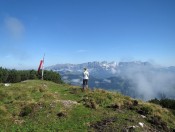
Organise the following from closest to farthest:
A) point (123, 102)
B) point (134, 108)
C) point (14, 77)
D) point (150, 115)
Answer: point (150, 115), point (134, 108), point (123, 102), point (14, 77)

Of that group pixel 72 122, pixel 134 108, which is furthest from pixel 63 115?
pixel 134 108

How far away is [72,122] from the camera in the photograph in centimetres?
2067

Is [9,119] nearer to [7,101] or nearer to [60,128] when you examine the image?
[60,128]

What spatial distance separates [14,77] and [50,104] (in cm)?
6989

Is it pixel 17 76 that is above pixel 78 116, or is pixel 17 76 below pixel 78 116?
above

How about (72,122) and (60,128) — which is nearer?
(60,128)

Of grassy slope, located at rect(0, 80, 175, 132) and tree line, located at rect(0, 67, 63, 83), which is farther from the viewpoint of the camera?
tree line, located at rect(0, 67, 63, 83)

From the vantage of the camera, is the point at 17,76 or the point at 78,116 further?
the point at 17,76

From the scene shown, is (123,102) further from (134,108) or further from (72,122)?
(72,122)

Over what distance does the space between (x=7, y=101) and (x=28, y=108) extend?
220 inches

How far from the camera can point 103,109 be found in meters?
24.7

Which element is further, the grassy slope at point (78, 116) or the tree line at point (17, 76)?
the tree line at point (17, 76)

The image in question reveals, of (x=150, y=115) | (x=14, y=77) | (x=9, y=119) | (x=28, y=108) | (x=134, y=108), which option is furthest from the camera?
(x=14, y=77)

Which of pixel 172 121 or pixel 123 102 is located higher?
pixel 123 102
